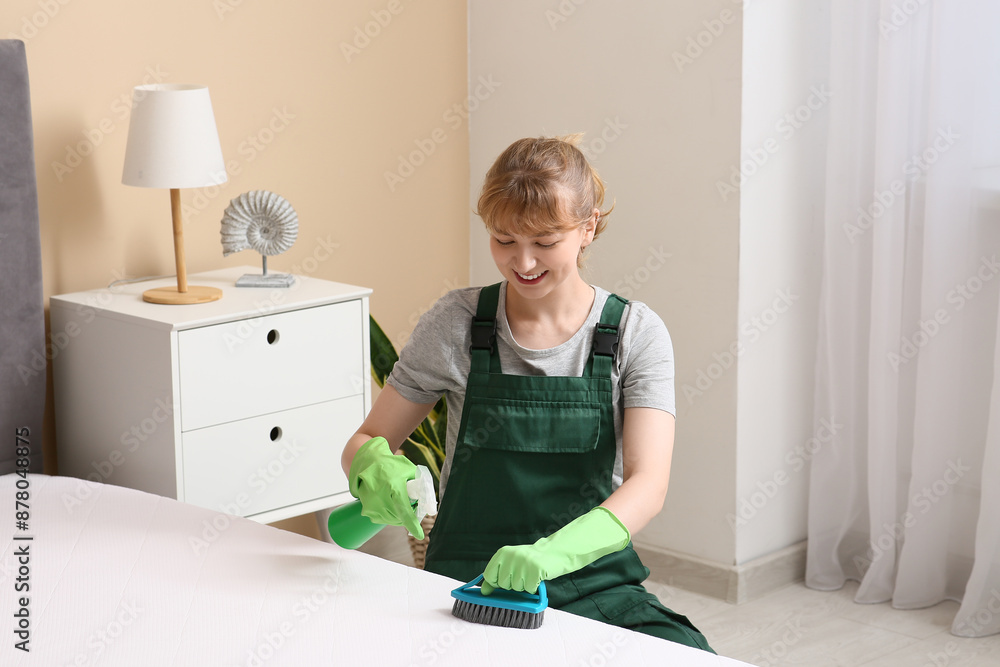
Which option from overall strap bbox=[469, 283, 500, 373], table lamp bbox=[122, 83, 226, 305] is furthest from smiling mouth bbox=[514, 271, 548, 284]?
table lamp bbox=[122, 83, 226, 305]

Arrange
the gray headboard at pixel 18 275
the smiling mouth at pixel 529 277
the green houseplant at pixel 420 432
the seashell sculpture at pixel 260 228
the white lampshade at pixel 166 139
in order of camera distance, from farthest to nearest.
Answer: the green houseplant at pixel 420 432 < the seashell sculpture at pixel 260 228 < the white lampshade at pixel 166 139 < the gray headboard at pixel 18 275 < the smiling mouth at pixel 529 277

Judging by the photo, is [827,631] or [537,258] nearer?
[537,258]

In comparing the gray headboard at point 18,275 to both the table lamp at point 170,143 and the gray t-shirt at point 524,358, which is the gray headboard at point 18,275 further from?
the gray t-shirt at point 524,358

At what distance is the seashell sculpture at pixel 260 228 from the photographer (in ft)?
7.61

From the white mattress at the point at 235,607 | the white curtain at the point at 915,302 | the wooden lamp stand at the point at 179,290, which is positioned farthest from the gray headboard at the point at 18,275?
the white curtain at the point at 915,302

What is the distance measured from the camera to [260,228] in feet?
7.72

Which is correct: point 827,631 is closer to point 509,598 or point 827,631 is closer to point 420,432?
point 420,432

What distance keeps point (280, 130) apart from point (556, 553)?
1.58 metres

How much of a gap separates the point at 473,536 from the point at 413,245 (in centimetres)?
147

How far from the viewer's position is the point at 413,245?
2.96 m

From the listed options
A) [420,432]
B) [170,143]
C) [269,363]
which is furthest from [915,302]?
[170,143]

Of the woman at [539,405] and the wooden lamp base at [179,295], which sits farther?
the wooden lamp base at [179,295]

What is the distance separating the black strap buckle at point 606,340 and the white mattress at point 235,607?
0.39 metres

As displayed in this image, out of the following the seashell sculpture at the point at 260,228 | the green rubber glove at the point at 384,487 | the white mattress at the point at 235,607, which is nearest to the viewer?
the white mattress at the point at 235,607
